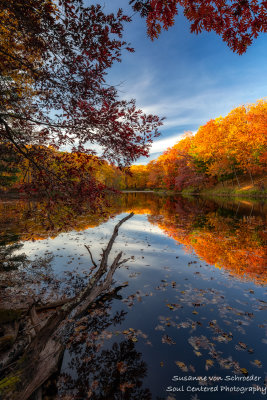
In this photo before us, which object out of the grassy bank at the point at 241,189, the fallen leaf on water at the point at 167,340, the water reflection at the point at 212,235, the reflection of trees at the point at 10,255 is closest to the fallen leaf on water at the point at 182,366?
the fallen leaf on water at the point at 167,340

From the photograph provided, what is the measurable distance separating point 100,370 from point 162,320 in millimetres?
1834

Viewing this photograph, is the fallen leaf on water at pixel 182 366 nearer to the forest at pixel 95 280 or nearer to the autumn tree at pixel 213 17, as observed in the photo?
the forest at pixel 95 280

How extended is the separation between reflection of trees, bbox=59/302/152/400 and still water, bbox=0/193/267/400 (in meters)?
0.02

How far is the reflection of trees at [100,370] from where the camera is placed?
293 centimetres

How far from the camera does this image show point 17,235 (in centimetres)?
1192

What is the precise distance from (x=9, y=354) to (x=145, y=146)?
5028 millimetres

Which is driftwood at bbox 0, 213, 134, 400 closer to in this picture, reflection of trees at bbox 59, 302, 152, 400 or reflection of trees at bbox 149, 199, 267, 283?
reflection of trees at bbox 59, 302, 152, 400

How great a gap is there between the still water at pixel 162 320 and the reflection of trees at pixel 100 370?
0.02 m

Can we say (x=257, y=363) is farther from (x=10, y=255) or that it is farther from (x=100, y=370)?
(x=10, y=255)

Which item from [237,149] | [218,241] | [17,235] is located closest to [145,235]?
[218,241]

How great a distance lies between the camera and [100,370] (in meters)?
3.29

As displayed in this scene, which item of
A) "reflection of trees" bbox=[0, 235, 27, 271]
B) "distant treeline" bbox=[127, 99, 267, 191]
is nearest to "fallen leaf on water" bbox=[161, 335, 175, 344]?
"reflection of trees" bbox=[0, 235, 27, 271]

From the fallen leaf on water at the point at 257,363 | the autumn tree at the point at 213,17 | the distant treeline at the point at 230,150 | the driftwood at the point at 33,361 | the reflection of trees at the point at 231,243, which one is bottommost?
the fallen leaf on water at the point at 257,363

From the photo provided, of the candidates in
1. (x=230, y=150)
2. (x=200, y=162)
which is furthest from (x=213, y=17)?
(x=200, y=162)
